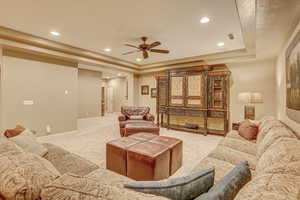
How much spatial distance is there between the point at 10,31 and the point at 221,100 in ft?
19.0

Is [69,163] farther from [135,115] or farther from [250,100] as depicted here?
[250,100]

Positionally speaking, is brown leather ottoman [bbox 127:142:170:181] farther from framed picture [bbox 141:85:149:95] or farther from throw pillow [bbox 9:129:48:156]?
framed picture [bbox 141:85:149:95]

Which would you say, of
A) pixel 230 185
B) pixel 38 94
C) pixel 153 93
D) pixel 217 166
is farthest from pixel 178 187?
pixel 153 93

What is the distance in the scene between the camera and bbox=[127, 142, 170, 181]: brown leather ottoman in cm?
197

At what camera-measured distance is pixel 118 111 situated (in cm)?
1043

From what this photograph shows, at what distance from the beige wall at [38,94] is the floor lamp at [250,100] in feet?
17.4

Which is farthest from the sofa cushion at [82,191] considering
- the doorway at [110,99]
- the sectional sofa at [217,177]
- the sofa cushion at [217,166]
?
the doorway at [110,99]

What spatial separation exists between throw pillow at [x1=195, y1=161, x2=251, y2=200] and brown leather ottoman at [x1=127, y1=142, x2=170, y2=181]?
1.17m

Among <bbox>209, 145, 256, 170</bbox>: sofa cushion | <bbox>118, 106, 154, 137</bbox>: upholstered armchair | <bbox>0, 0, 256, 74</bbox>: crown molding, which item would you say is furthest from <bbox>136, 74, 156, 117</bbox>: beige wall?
<bbox>209, 145, 256, 170</bbox>: sofa cushion

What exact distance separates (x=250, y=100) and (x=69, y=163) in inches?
173

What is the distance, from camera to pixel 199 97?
505 cm

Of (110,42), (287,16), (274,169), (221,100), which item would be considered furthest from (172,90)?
(274,169)

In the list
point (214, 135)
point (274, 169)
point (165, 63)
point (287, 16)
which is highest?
point (165, 63)

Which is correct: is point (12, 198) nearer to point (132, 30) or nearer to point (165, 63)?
point (132, 30)
